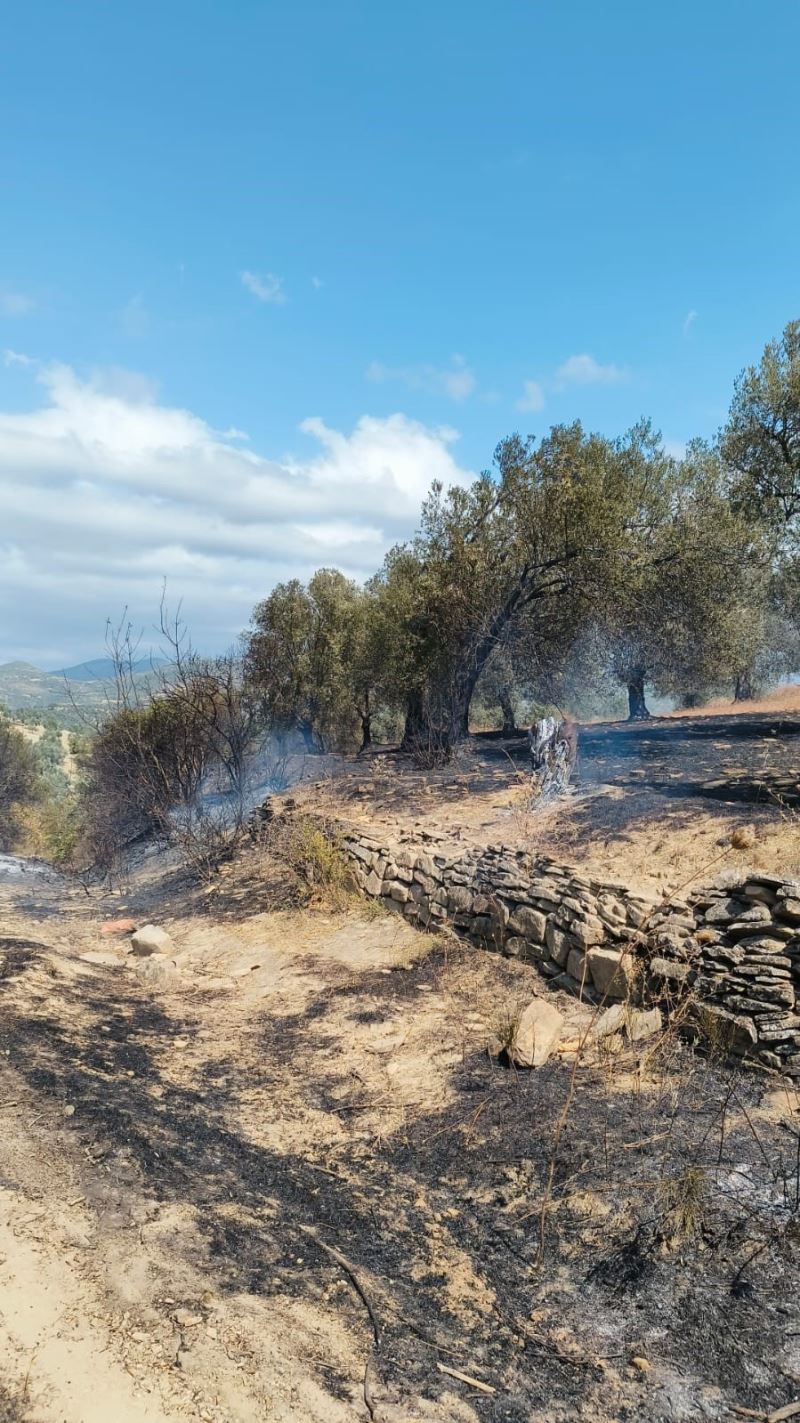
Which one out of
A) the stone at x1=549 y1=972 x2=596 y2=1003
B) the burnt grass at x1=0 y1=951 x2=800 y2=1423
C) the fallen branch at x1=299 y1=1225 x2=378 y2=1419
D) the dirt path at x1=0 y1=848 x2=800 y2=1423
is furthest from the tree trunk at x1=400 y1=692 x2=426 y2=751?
the fallen branch at x1=299 y1=1225 x2=378 y2=1419

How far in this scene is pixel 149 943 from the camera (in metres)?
9.22

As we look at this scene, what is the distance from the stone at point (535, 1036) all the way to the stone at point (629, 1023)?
32cm

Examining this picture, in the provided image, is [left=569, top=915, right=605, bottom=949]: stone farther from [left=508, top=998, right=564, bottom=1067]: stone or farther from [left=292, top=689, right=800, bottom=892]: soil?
[left=508, top=998, right=564, bottom=1067]: stone

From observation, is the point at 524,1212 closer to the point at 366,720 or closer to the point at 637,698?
the point at 366,720

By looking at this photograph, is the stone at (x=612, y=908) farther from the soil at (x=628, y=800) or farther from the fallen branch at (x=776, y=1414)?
the fallen branch at (x=776, y=1414)

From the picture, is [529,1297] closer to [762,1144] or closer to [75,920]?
[762,1144]

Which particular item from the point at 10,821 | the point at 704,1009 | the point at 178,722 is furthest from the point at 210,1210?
the point at 10,821

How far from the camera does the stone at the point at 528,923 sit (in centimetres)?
734

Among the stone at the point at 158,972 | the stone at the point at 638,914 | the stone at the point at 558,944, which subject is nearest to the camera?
the stone at the point at 638,914

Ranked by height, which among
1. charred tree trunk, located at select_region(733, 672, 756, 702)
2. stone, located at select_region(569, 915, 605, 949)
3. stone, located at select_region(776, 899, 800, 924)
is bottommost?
stone, located at select_region(569, 915, 605, 949)

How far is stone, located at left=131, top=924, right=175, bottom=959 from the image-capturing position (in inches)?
363

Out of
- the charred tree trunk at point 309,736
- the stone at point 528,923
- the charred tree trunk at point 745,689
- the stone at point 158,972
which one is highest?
the charred tree trunk at point 745,689

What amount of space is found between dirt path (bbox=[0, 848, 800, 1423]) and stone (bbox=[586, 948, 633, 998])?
0.40 metres

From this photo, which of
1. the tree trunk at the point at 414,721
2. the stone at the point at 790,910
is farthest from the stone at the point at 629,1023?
the tree trunk at the point at 414,721
